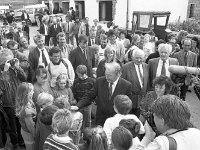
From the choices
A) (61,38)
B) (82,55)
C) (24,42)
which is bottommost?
(82,55)

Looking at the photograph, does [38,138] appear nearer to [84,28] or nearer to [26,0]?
[84,28]

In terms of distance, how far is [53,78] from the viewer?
195 inches

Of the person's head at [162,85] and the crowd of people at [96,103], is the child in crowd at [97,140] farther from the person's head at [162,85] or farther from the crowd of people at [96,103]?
the person's head at [162,85]

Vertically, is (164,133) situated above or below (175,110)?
below

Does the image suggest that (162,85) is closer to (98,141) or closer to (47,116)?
(98,141)

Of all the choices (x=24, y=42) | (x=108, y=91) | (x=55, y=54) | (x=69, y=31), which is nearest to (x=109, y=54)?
(x=55, y=54)

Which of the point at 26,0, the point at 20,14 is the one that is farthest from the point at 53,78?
the point at 26,0

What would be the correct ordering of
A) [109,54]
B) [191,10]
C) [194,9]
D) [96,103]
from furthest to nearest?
[191,10]
[194,9]
[109,54]
[96,103]

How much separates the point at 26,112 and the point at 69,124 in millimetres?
1186

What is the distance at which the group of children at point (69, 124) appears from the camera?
2533mm

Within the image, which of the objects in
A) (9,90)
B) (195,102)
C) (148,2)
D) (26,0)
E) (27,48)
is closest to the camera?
(9,90)

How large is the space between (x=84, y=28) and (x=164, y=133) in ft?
37.6

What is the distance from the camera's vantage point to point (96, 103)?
423cm

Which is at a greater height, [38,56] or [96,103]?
[38,56]
